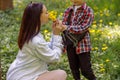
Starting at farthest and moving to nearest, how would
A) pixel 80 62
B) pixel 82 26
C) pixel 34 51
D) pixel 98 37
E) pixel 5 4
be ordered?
1. pixel 5 4
2. pixel 98 37
3. pixel 80 62
4. pixel 82 26
5. pixel 34 51

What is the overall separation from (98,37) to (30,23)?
3173 mm

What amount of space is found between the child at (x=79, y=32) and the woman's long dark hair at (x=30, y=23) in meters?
0.82

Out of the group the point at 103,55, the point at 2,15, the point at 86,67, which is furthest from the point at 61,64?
the point at 2,15

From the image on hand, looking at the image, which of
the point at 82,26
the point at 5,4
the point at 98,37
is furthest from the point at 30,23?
the point at 5,4

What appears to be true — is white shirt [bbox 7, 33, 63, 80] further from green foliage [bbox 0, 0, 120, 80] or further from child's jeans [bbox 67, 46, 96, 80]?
green foliage [bbox 0, 0, 120, 80]

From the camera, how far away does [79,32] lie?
13.7ft

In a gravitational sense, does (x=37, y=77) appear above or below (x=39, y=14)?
below

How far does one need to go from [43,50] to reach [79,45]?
38.4 inches

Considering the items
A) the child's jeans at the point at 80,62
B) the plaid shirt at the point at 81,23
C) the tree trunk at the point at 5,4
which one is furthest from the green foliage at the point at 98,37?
the plaid shirt at the point at 81,23

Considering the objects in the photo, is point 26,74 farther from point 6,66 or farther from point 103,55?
point 103,55

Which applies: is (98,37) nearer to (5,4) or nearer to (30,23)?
(30,23)

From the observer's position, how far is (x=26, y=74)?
3.37 metres

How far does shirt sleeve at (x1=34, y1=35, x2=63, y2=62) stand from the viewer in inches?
130

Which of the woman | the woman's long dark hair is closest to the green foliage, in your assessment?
the woman
